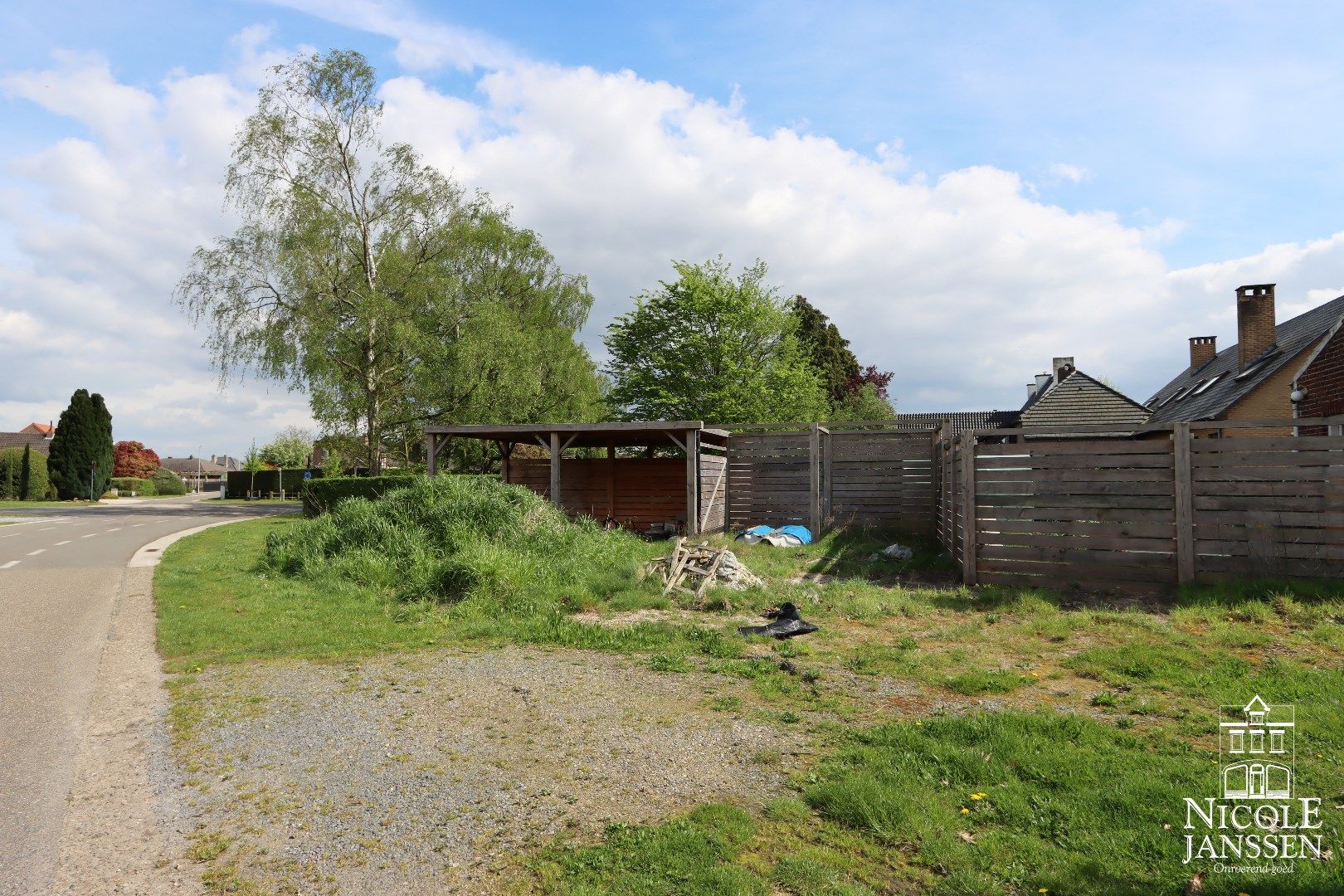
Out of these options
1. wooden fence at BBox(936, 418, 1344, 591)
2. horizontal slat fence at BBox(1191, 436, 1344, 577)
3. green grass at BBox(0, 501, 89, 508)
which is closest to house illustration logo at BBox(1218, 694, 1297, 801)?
wooden fence at BBox(936, 418, 1344, 591)

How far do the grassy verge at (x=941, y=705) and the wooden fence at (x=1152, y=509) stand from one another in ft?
1.55

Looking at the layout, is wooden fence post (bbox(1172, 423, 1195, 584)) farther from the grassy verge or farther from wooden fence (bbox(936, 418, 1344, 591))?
the grassy verge

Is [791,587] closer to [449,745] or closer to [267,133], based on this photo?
[449,745]

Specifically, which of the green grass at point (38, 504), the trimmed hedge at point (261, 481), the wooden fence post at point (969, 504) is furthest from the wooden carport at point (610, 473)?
the trimmed hedge at point (261, 481)

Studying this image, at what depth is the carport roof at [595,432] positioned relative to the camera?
1593 centimetres

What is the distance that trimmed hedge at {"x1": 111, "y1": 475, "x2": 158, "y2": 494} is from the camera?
54031 mm

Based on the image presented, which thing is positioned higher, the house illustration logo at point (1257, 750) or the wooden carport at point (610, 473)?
the wooden carport at point (610, 473)

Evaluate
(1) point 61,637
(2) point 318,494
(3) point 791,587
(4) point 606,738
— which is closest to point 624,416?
(2) point 318,494

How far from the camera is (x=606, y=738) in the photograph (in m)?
4.59

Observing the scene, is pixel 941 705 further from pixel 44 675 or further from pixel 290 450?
pixel 290 450

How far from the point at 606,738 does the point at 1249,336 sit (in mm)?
25782

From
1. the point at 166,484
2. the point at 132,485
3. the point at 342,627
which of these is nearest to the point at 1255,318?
the point at 342,627

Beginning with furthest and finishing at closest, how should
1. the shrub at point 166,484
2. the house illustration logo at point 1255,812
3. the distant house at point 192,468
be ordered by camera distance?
the distant house at point 192,468
the shrub at point 166,484
the house illustration logo at point 1255,812

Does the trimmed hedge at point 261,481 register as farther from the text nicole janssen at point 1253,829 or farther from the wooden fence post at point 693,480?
the text nicole janssen at point 1253,829
